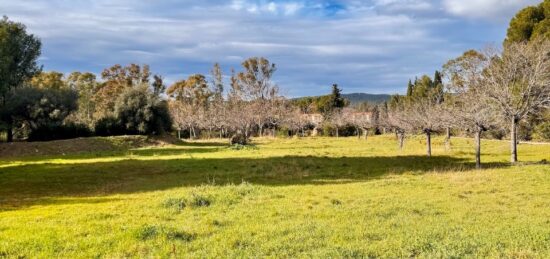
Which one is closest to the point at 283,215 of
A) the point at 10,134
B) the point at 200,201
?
the point at 200,201

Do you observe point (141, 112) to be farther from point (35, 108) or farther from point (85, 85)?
point (85, 85)

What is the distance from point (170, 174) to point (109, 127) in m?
38.9

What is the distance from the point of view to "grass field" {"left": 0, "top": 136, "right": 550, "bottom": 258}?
945 cm

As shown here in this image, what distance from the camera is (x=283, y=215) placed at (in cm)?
1337

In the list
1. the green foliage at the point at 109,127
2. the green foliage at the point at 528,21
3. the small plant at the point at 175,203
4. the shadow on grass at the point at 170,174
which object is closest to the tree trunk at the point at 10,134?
the green foliage at the point at 109,127

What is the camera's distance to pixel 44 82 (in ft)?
294

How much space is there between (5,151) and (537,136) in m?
55.7

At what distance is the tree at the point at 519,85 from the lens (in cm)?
3194

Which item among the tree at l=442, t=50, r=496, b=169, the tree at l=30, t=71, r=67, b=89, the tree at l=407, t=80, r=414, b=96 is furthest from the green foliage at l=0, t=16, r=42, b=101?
the tree at l=407, t=80, r=414, b=96

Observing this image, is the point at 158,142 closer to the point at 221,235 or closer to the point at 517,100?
the point at 517,100

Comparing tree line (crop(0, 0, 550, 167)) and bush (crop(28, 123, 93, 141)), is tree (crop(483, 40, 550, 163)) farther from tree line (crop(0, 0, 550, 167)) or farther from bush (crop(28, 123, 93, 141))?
bush (crop(28, 123, 93, 141))

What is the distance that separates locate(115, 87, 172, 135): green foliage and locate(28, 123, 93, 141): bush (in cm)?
595

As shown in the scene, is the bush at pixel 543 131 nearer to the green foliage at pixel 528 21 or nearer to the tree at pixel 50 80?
the green foliage at pixel 528 21

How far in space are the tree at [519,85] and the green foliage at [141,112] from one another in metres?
42.5
